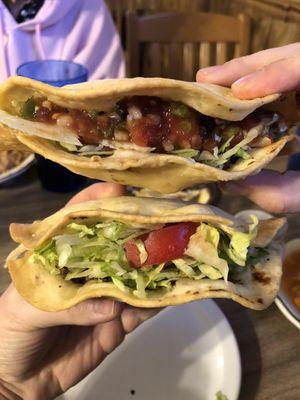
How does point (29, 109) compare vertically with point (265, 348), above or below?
above

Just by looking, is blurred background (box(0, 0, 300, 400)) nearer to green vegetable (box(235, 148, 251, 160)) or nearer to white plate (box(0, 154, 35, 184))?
white plate (box(0, 154, 35, 184))

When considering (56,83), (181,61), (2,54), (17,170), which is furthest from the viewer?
(181,61)

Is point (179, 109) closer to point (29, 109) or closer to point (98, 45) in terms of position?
point (29, 109)

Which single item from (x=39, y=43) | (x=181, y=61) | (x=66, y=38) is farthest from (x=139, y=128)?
(x=181, y=61)

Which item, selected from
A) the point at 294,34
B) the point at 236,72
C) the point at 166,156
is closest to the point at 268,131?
the point at 236,72

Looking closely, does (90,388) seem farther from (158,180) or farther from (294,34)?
(294,34)

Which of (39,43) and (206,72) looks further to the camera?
(39,43)

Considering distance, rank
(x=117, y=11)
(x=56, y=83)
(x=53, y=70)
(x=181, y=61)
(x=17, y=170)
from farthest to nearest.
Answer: (x=117, y=11)
(x=181, y=61)
(x=53, y=70)
(x=17, y=170)
(x=56, y=83)
